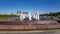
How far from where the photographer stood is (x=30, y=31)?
657 centimetres

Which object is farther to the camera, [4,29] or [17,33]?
[4,29]

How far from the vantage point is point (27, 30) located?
662 cm

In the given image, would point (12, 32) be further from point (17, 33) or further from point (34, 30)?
point (34, 30)

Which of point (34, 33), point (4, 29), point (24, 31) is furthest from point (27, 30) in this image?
point (4, 29)

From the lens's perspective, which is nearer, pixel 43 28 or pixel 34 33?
pixel 34 33

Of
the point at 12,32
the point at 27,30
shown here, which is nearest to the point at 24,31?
the point at 27,30

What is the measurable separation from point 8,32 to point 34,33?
1223 millimetres

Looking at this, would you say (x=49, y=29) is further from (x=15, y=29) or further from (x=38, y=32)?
(x=15, y=29)

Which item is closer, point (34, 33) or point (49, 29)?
point (34, 33)

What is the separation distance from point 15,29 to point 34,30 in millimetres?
923

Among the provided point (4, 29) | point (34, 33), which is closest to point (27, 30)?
point (34, 33)

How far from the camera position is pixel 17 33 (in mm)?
6141

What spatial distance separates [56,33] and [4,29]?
97.9 inches

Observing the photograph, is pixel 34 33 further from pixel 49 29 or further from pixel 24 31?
pixel 49 29
